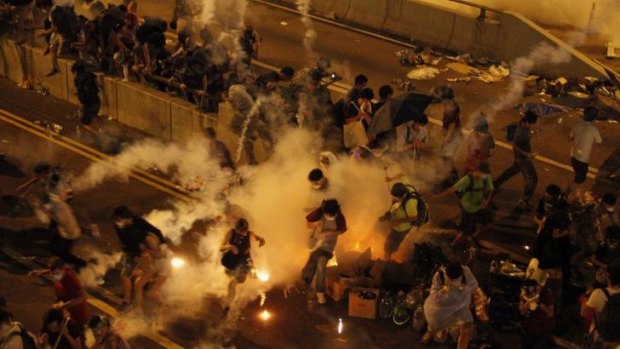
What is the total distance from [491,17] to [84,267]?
12640 millimetres

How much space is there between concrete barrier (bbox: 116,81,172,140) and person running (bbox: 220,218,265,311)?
5396mm

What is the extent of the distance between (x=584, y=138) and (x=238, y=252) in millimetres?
5653

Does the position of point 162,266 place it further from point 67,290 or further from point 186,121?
point 186,121

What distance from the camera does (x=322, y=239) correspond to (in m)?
10.8

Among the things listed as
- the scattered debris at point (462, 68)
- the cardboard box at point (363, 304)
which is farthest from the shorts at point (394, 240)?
the scattered debris at point (462, 68)

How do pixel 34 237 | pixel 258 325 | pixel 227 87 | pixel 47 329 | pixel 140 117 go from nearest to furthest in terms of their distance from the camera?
1. pixel 47 329
2. pixel 258 325
3. pixel 34 237
4. pixel 227 87
5. pixel 140 117

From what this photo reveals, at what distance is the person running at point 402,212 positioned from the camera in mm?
10938

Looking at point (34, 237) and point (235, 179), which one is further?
point (235, 179)

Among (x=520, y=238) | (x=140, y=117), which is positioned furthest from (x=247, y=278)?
(x=140, y=117)

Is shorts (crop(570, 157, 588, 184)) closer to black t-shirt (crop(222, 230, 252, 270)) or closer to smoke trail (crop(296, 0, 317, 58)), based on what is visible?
black t-shirt (crop(222, 230, 252, 270))

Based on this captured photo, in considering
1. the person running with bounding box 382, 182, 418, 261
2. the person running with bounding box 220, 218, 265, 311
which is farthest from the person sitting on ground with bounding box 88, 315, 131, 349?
the person running with bounding box 382, 182, 418, 261

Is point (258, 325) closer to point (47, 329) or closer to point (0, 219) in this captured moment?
point (47, 329)

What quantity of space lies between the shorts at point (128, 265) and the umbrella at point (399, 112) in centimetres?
401

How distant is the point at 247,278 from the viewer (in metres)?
11.3
